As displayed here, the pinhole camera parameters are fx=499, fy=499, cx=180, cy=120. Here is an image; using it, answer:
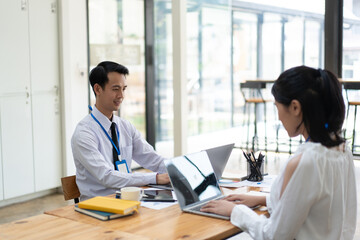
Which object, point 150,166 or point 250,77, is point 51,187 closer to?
point 150,166

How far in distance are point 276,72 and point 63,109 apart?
3.73 metres

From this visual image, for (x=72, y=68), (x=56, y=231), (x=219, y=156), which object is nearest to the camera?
(x=56, y=231)

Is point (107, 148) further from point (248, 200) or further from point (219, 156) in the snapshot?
point (248, 200)

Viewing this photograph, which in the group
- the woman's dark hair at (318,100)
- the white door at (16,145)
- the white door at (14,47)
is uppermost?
the white door at (14,47)

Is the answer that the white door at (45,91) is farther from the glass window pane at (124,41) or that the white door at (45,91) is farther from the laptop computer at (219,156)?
the laptop computer at (219,156)

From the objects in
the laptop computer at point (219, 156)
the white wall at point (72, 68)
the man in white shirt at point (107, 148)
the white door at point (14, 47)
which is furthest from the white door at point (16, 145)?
the laptop computer at point (219, 156)

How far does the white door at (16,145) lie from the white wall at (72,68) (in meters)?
0.42

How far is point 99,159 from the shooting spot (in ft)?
8.79

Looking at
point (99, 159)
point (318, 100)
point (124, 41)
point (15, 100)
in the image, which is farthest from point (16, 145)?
point (318, 100)

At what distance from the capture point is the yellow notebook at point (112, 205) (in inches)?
80.2

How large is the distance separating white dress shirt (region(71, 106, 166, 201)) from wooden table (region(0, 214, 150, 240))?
62cm

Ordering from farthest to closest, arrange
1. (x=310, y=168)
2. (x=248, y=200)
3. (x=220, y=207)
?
(x=248, y=200), (x=220, y=207), (x=310, y=168)

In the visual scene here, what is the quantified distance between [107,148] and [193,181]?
779 mm

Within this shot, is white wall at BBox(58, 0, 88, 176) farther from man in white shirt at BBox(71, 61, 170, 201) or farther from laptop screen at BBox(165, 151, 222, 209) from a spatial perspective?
laptop screen at BBox(165, 151, 222, 209)
